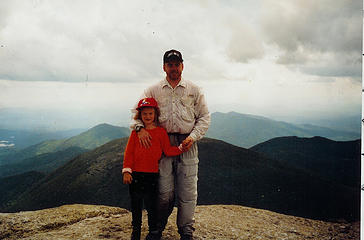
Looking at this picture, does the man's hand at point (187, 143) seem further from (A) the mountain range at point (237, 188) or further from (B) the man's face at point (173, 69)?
(A) the mountain range at point (237, 188)

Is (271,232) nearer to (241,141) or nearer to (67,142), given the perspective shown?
(67,142)

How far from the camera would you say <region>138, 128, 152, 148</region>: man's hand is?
A: 371cm

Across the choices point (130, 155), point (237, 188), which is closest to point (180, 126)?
point (130, 155)

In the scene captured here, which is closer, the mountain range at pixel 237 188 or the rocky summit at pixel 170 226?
the rocky summit at pixel 170 226

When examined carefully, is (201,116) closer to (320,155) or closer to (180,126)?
(180,126)

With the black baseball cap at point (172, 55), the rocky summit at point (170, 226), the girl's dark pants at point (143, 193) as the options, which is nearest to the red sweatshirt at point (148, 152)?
the girl's dark pants at point (143, 193)

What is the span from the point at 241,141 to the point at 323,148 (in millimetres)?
146373

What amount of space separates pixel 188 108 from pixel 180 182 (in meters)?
1.23

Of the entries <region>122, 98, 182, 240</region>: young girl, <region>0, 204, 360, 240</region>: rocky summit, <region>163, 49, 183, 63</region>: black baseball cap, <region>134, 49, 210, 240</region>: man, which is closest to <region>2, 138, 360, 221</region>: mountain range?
<region>0, 204, 360, 240</region>: rocky summit

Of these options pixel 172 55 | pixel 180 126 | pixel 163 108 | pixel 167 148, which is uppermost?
pixel 172 55

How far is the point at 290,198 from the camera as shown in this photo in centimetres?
1750

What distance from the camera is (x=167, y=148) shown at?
380cm

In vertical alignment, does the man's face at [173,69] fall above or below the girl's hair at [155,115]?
above

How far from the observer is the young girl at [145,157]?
148 inches
